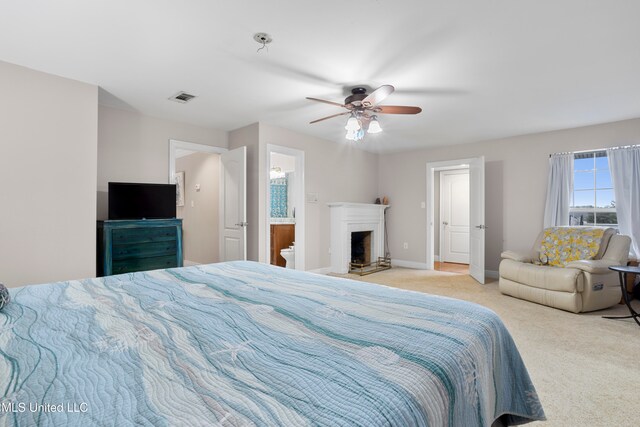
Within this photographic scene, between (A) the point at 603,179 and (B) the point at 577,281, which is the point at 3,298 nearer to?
(B) the point at 577,281

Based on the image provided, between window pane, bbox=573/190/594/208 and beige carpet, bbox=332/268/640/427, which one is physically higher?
window pane, bbox=573/190/594/208

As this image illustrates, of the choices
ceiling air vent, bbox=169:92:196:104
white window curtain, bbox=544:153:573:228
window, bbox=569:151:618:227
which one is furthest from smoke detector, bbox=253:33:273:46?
window, bbox=569:151:618:227

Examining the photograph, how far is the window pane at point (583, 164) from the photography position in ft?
15.1

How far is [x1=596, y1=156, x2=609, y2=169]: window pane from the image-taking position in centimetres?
447

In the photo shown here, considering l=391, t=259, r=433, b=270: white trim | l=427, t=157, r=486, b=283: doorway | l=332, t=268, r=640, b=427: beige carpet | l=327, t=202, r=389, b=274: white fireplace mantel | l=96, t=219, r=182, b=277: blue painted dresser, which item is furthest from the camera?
l=391, t=259, r=433, b=270: white trim

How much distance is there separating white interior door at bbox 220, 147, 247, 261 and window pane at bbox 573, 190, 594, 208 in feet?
16.5

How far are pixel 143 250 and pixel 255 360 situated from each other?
3364 mm

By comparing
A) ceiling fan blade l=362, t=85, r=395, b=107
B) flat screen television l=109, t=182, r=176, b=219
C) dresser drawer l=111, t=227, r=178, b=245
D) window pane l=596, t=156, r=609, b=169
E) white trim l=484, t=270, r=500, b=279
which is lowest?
white trim l=484, t=270, r=500, b=279

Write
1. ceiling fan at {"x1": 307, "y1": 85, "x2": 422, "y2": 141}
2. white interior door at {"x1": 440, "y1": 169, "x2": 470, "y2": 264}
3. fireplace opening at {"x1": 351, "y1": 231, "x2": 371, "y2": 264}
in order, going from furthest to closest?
white interior door at {"x1": 440, "y1": 169, "x2": 470, "y2": 264}, fireplace opening at {"x1": 351, "y1": 231, "x2": 371, "y2": 264}, ceiling fan at {"x1": 307, "y1": 85, "x2": 422, "y2": 141}

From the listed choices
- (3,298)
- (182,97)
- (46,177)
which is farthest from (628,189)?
(46,177)

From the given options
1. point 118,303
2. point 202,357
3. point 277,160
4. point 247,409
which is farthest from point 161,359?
point 277,160

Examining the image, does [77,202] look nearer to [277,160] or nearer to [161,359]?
[161,359]

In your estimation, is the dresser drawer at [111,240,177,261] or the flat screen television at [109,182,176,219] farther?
the flat screen television at [109,182,176,219]

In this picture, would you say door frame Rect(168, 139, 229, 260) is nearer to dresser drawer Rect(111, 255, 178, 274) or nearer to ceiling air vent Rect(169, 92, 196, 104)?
ceiling air vent Rect(169, 92, 196, 104)
